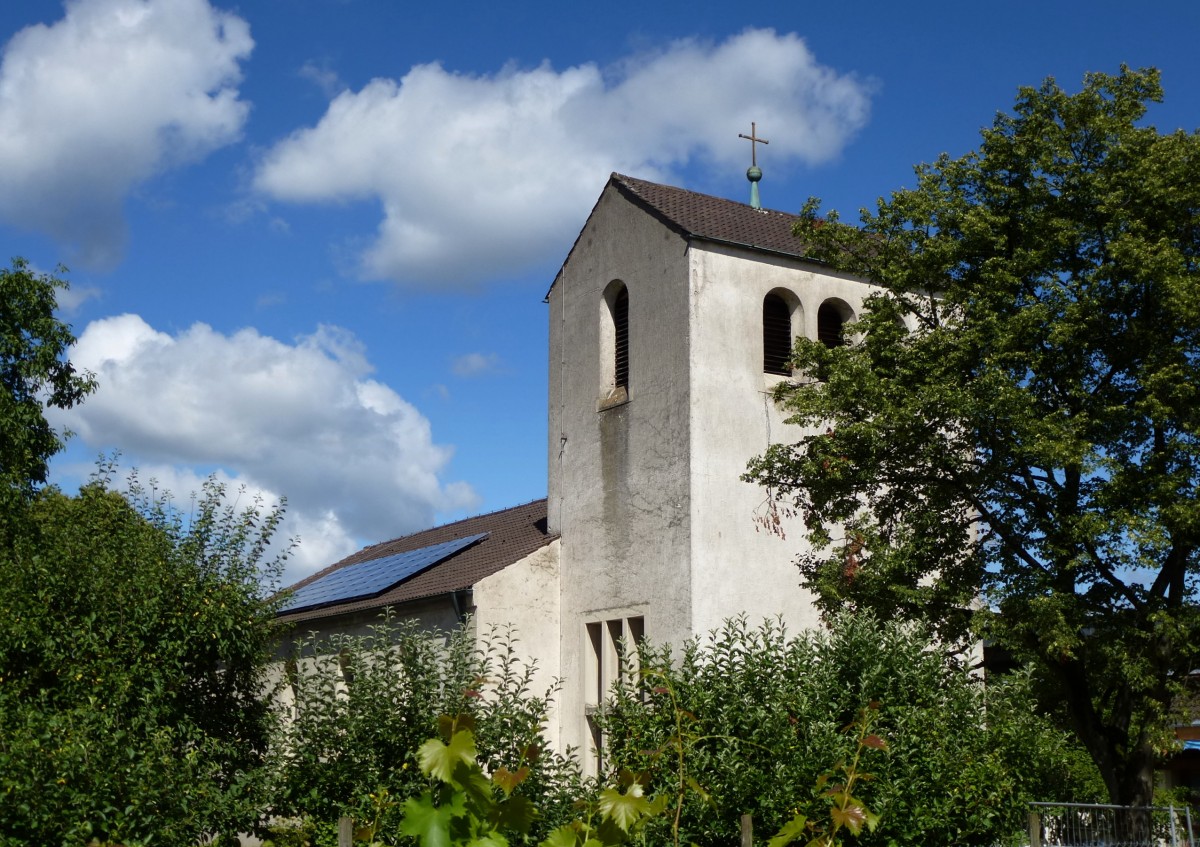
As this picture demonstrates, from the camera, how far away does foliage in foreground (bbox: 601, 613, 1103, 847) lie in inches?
430

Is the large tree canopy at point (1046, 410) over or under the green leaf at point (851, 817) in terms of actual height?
over

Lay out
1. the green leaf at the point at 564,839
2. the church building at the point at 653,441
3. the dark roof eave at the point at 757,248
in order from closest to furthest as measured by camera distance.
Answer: the green leaf at the point at 564,839
the church building at the point at 653,441
the dark roof eave at the point at 757,248

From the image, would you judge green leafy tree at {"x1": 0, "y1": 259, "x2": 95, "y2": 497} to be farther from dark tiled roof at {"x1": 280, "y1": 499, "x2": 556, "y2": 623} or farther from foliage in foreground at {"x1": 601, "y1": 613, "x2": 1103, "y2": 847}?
foliage in foreground at {"x1": 601, "y1": 613, "x2": 1103, "y2": 847}

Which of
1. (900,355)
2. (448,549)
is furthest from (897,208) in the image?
(448,549)

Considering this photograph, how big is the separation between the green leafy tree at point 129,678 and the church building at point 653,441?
8755 millimetres

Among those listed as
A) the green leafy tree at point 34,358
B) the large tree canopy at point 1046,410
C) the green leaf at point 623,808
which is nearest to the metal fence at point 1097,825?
the large tree canopy at point 1046,410

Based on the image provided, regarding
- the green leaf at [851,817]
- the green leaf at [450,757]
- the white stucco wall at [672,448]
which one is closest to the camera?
the green leaf at [450,757]

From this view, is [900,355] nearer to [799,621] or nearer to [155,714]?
[799,621]

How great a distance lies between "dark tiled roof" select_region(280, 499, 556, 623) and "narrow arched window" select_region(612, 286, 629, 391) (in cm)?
371

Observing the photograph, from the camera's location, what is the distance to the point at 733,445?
877 inches

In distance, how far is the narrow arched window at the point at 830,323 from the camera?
24.5 metres

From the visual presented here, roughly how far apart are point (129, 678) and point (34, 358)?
20.0 metres

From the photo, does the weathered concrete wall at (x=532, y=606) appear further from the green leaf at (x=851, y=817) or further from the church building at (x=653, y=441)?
the green leaf at (x=851, y=817)

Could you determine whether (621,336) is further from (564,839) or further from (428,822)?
(428,822)
